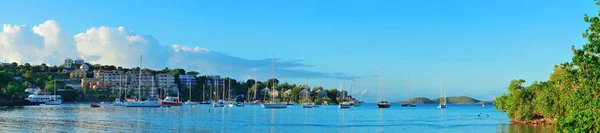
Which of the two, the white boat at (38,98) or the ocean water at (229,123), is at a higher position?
the white boat at (38,98)

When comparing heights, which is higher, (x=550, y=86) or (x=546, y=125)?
(x=550, y=86)

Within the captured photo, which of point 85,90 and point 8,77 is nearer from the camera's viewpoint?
point 8,77

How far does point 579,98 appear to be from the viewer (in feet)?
66.6

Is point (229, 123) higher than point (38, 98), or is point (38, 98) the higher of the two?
point (38, 98)

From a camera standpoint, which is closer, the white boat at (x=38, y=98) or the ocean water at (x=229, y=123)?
the ocean water at (x=229, y=123)

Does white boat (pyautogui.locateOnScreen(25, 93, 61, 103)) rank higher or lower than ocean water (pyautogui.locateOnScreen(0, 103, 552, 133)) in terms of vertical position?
higher

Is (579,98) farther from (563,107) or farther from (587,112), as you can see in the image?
(563,107)

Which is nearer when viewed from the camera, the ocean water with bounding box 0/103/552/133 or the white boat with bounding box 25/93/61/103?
the ocean water with bounding box 0/103/552/133

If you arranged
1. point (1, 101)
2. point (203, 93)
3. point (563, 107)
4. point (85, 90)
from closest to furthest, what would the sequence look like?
point (563, 107) < point (1, 101) < point (85, 90) < point (203, 93)

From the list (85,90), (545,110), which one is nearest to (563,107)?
(545,110)

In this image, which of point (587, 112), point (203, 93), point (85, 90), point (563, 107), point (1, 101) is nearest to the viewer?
point (587, 112)

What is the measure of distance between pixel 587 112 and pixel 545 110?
109ft

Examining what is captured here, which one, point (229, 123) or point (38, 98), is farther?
point (38, 98)

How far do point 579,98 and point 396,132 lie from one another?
97.4 ft
